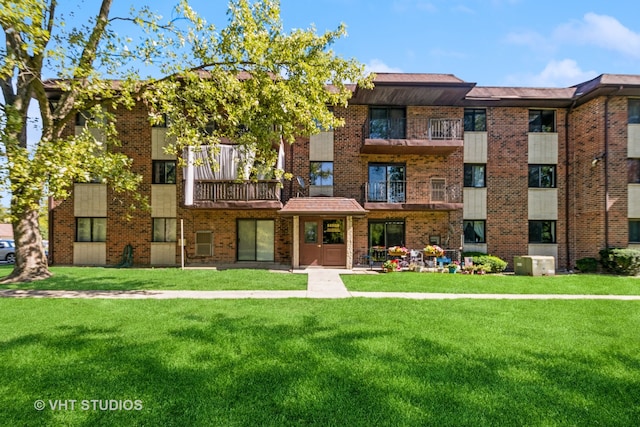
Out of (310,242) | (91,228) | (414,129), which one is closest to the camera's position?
(310,242)

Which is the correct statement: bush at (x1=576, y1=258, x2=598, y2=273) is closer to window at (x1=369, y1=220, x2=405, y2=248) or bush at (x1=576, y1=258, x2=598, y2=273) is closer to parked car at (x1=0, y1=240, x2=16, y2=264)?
window at (x1=369, y1=220, x2=405, y2=248)

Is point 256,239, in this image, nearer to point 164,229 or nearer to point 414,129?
point 164,229

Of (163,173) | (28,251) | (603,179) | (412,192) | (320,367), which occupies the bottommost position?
(320,367)

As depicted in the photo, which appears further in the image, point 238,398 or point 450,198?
point 450,198

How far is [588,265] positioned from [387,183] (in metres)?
10.0

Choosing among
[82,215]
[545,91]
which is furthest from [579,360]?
[82,215]

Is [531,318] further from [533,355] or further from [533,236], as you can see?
[533,236]

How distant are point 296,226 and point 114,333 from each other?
9.27 metres

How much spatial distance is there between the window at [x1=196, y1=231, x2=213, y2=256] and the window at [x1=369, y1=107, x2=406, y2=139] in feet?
32.0

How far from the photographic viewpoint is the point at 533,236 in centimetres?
1600

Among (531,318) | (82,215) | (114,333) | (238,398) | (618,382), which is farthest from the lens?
(82,215)

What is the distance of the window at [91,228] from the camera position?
50.9ft

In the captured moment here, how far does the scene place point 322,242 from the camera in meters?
14.6

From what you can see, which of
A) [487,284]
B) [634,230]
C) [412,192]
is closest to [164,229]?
[412,192]
